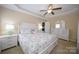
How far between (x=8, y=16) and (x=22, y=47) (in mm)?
672

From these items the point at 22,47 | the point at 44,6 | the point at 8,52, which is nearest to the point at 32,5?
the point at 44,6

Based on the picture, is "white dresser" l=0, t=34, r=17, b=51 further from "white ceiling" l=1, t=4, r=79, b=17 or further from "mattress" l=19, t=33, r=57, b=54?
"white ceiling" l=1, t=4, r=79, b=17

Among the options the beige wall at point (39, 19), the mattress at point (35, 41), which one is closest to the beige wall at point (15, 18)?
the beige wall at point (39, 19)

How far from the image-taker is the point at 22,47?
1.68 metres

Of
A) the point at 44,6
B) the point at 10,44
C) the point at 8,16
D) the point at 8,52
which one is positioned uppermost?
the point at 44,6

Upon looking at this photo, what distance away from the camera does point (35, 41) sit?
165 centimetres

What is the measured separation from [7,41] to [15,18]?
0.49m

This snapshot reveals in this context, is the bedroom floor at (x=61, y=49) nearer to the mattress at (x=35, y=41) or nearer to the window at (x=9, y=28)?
the mattress at (x=35, y=41)

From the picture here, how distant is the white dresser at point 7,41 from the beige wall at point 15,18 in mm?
151

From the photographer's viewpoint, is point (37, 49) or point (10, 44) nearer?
point (37, 49)
